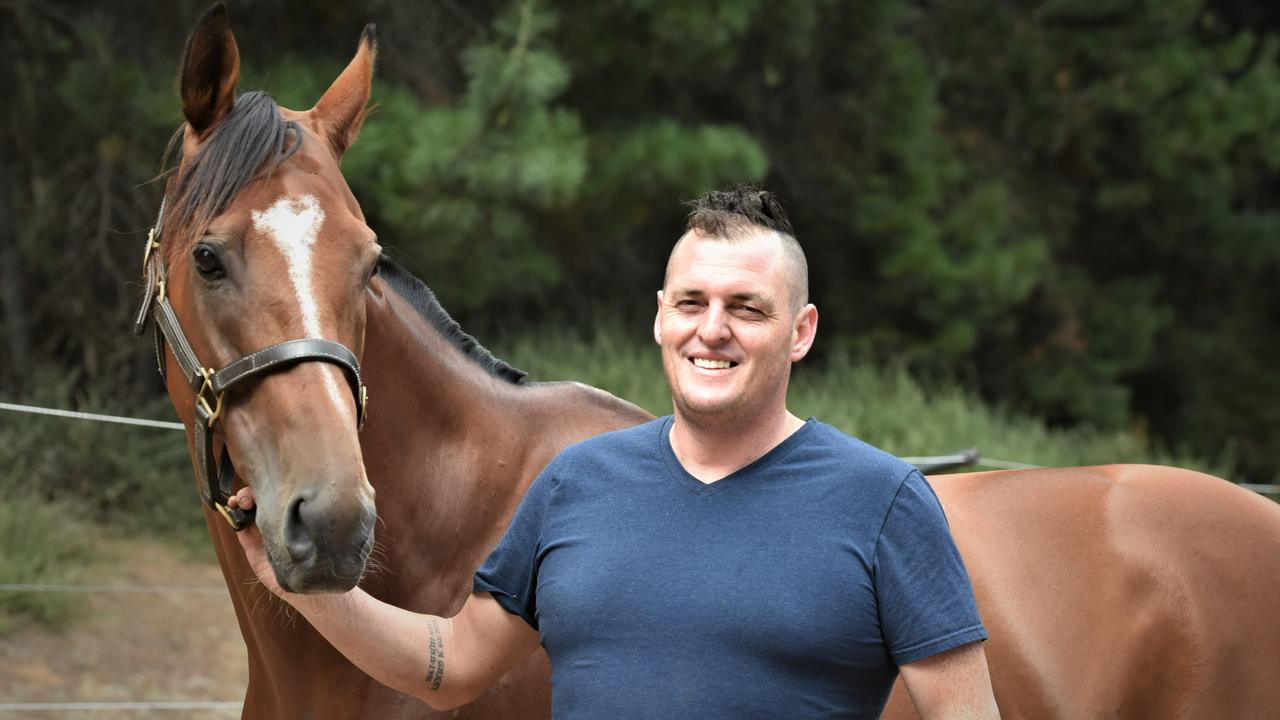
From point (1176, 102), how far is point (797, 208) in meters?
3.58

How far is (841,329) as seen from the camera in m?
11.0

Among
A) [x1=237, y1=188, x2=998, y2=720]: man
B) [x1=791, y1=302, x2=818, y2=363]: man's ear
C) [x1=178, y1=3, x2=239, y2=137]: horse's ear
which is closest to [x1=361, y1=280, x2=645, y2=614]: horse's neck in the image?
[x1=178, y1=3, x2=239, y2=137]: horse's ear

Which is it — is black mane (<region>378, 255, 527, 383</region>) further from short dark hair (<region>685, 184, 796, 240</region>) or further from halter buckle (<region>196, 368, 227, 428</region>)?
short dark hair (<region>685, 184, 796, 240</region>)

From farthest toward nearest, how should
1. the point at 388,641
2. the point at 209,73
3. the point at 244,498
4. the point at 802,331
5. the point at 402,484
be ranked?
1. the point at 402,484
2. the point at 209,73
3. the point at 244,498
4. the point at 388,641
5. the point at 802,331

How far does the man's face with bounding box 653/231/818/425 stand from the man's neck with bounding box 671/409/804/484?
21 mm

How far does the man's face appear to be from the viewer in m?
1.94

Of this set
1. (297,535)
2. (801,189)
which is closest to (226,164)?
(297,535)

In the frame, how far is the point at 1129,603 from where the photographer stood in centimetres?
307

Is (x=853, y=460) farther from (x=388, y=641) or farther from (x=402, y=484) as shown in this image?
(x=402, y=484)

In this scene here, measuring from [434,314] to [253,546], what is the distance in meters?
0.85

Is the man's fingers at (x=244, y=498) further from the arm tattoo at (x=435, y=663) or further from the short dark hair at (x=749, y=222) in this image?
the short dark hair at (x=749, y=222)

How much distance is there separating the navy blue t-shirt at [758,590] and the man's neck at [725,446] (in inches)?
0.8

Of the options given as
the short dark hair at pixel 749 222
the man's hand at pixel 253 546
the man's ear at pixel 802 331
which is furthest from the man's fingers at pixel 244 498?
the man's ear at pixel 802 331

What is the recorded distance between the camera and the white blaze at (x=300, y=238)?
7.54 feet
